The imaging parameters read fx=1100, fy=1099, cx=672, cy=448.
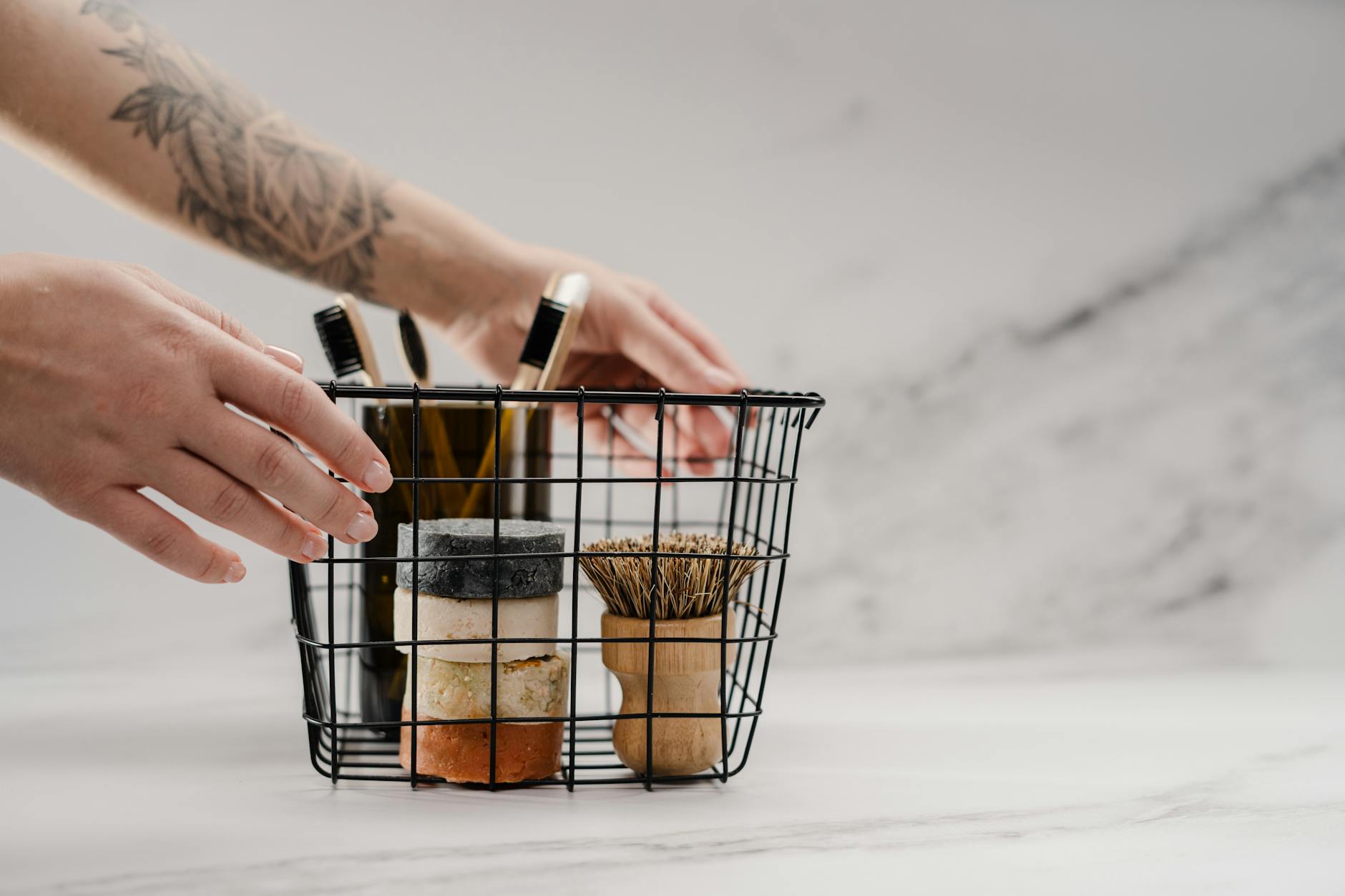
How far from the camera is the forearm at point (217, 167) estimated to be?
0.69 metres

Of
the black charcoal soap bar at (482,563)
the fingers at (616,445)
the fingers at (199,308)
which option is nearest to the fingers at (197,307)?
the fingers at (199,308)

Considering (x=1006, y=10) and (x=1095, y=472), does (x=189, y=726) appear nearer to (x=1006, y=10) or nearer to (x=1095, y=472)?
(x=1095, y=472)

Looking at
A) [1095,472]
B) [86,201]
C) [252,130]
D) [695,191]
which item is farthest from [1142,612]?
[86,201]

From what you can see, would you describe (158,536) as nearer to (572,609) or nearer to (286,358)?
(286,358)

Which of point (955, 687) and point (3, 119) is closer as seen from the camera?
point (3, 119)

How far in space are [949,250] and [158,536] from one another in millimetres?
715

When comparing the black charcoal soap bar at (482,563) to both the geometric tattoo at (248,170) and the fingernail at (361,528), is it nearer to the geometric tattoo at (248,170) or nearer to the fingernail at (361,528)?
the fingernail at (361,528)

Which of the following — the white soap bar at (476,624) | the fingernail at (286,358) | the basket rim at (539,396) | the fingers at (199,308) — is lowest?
the white soap bar at (476,624)

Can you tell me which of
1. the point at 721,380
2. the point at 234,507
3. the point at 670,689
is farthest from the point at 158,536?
the point at 721,380

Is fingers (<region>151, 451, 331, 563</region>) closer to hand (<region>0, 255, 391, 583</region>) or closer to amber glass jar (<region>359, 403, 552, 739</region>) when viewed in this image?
hand (<region>0, 255, 391, 583</region>)

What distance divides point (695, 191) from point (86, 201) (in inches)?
19.0

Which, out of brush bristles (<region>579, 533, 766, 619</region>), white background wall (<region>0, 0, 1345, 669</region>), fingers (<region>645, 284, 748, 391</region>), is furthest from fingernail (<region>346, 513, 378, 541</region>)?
white background wall (<region>0, 0, 1345, 669</region>)

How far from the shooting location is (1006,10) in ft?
3.13

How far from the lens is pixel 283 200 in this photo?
773 millimetres
